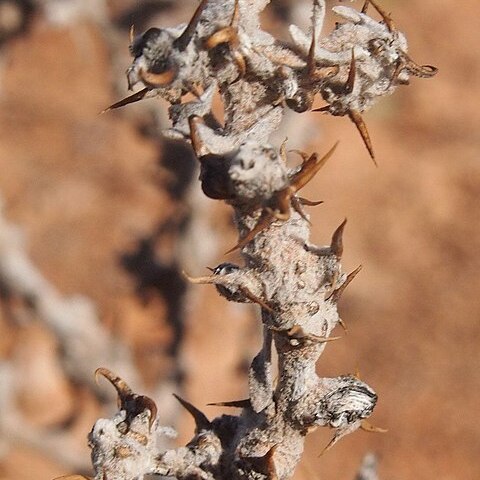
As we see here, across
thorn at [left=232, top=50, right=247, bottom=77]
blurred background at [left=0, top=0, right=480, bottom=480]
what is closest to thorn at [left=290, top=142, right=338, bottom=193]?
thorn at [left=232, top=50, right=247, bottom=77]

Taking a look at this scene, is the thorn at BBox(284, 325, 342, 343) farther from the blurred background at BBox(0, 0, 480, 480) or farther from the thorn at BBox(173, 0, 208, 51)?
the blurred background at BBox(0, 0, 480, 480)

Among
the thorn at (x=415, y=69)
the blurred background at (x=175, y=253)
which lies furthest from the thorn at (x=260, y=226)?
the blurred background at (x=175, y=253)

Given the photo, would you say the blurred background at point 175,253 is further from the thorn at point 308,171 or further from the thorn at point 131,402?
the thorn at point 308,171

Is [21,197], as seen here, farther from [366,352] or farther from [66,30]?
[366,352]

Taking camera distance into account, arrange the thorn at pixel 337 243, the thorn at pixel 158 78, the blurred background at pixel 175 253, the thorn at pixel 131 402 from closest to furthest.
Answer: the thorn at pixel 158 78 < the thorn at pixel 337 243 < the thorn at pixel 131 402 < the blurred background at pixel 175 253

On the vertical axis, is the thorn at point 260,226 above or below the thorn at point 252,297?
above

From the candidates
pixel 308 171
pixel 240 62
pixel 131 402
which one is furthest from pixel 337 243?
pixel 131 402

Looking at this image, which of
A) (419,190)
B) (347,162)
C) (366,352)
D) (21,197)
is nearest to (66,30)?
(21,197)

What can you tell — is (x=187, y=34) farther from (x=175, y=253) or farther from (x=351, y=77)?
(x=175, y=253)
